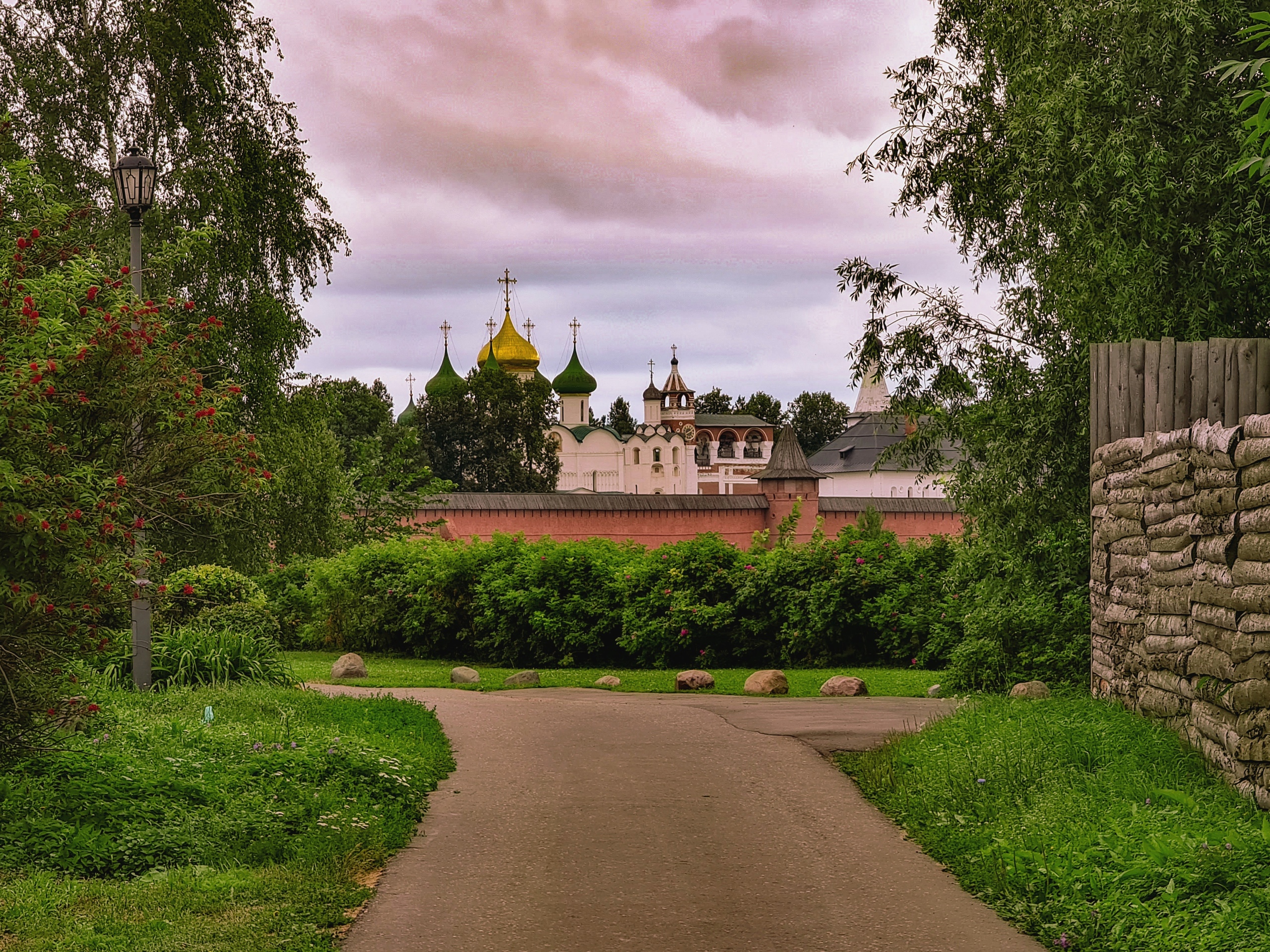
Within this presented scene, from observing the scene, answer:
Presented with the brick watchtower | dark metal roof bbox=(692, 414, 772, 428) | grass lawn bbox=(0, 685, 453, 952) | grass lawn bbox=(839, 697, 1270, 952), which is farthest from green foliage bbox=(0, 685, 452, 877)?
dark metal roof bbox=(692, 414, 772, 428)

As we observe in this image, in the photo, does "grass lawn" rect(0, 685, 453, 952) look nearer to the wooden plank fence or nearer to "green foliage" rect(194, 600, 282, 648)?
the wooden plank fence

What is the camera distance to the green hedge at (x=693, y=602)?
20.8m

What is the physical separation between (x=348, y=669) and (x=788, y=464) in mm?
29918

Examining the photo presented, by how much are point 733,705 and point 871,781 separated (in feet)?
18.6

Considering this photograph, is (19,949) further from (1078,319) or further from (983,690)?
(1078,319)

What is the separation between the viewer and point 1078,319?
539 inches

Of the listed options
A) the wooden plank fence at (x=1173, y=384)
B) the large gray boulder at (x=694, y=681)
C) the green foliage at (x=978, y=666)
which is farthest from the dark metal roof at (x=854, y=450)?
the wooden plank fence at (x=1173, y=384)

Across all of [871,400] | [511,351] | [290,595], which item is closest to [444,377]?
[511,351]

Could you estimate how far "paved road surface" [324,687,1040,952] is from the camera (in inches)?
211

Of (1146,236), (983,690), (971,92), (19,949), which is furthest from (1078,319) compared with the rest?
(19,949)

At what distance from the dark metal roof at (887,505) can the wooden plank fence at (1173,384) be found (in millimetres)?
31574

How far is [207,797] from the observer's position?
7113 mm

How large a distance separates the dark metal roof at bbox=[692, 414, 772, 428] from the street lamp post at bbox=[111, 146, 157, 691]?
102m

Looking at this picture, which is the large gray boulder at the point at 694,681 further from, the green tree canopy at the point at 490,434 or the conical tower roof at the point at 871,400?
the conical tower roof at the point at 871,400
